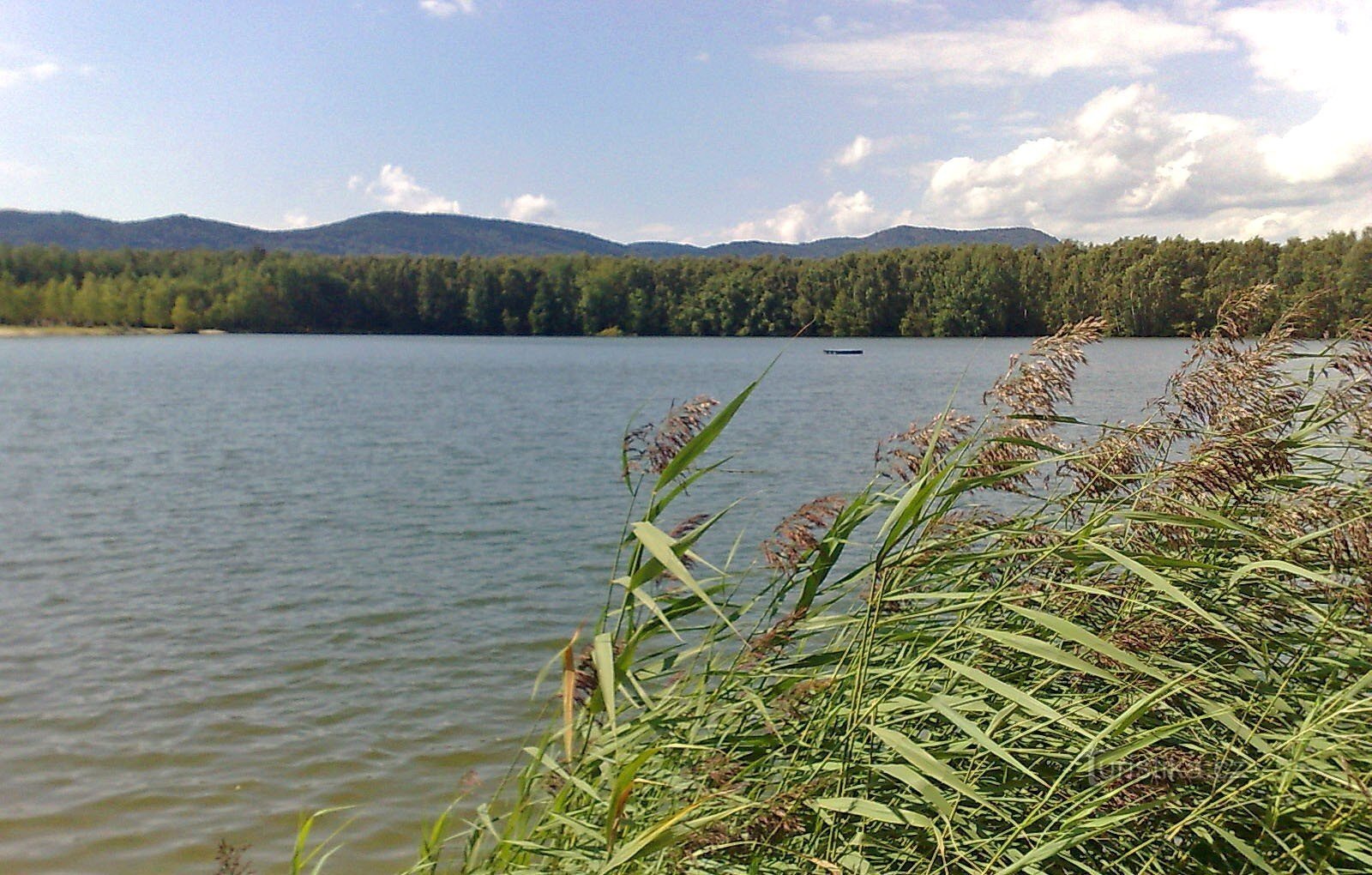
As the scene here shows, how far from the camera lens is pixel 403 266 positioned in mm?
135250

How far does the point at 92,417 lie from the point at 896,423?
23757mm

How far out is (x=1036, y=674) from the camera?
3.21 metres

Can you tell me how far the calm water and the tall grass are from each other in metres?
0.91

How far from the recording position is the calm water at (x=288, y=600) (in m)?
6.79

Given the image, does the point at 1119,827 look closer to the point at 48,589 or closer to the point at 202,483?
the point at 48,589

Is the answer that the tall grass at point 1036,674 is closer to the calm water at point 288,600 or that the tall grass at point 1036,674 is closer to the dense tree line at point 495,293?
the calm water at point 288,600

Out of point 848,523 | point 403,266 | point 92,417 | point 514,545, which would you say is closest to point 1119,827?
point 848,523

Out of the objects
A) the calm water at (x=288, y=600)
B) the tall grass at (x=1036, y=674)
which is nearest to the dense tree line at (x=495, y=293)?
the calm water at (x=288, y=600)

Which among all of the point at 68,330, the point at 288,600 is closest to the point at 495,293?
the point at 68,330

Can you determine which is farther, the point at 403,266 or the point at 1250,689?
the point at 403,266

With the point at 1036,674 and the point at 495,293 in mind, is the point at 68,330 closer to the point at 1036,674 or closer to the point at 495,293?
the point at 495,293

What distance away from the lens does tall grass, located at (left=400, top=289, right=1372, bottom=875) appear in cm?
259

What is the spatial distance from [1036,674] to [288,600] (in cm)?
988

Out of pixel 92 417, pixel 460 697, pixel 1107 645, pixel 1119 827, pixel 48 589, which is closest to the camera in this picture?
pixel 1107 645
